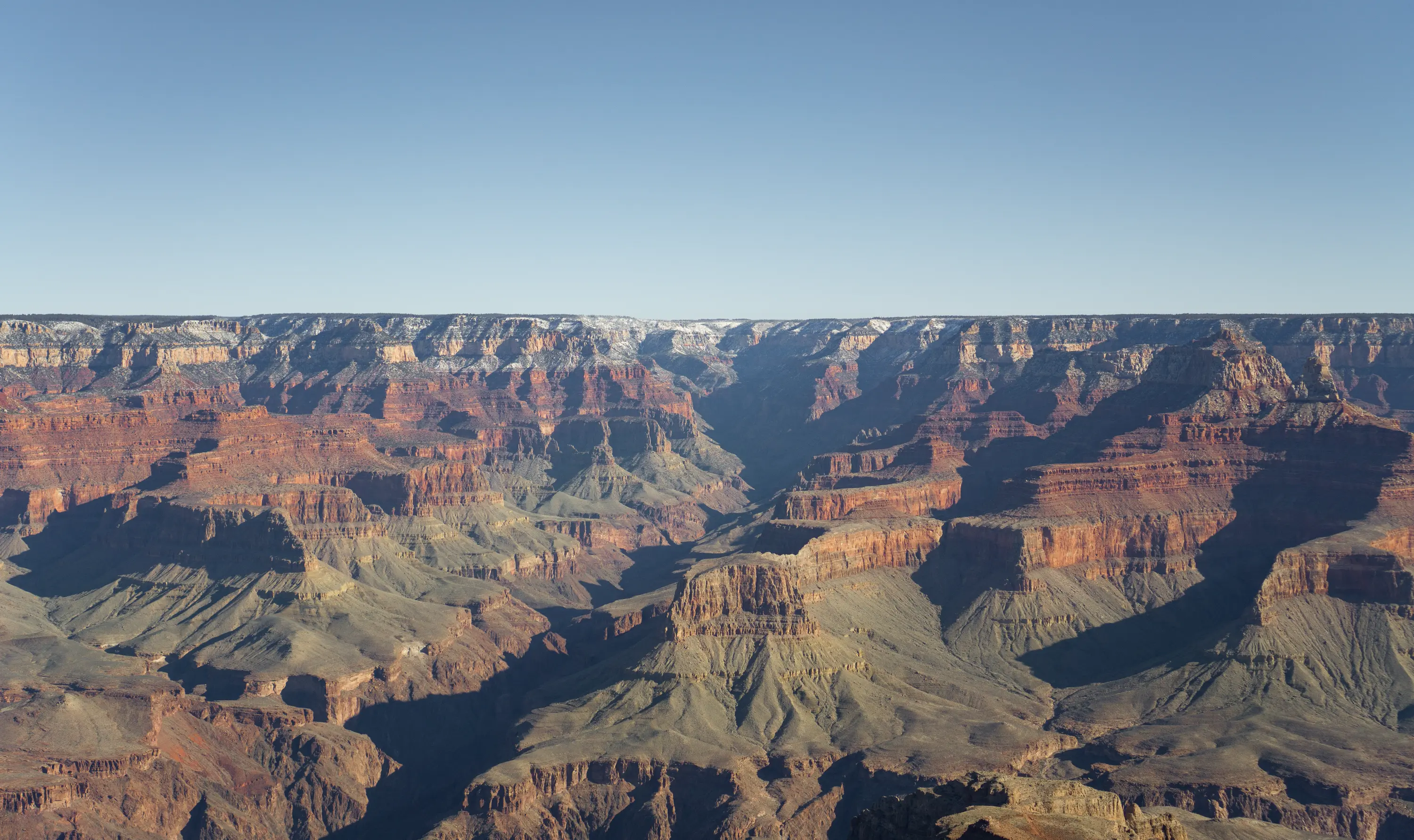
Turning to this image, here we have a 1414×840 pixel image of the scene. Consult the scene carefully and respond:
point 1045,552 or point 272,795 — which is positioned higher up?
point 1045,552

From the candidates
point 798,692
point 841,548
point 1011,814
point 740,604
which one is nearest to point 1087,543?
point 841,548

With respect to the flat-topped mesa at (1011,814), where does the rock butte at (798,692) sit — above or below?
below

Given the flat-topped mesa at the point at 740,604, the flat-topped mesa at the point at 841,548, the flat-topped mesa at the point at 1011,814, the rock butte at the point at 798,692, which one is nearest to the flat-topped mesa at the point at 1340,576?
the rock butte at the point at 798,692

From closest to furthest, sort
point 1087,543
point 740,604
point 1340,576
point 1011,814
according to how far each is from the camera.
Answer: point 1011,814 → point 740,604 → point 1340,576 → point 1087,543

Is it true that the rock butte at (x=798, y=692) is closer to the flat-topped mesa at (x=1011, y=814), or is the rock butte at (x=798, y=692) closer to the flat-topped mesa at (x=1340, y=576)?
the flat-topped mesa at (x=1340, y=576)

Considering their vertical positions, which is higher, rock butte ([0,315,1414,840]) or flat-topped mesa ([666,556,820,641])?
flat-topped mesa ([666,556,820,641])

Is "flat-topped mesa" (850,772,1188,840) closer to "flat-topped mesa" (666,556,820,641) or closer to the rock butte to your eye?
the rock butte

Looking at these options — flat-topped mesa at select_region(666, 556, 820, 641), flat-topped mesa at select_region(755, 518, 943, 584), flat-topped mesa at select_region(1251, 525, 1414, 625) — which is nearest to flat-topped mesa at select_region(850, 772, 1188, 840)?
flat-topped mesa at select_region(666, 556, 820, 641)

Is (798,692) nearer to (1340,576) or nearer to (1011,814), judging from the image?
(1340,576)

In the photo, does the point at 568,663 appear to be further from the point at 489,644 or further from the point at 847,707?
the point at 847,707

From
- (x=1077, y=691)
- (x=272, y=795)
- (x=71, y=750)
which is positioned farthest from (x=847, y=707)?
(x=71, y=750)

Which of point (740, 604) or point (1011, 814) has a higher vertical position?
point (1011, 814)
